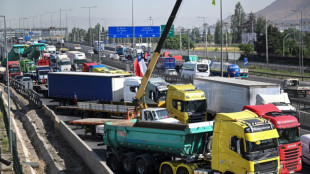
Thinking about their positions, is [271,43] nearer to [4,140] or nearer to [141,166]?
[4,140]

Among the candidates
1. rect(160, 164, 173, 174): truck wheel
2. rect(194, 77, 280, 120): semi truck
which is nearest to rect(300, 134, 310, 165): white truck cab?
rect(194, 77, 280, 120): semi truck

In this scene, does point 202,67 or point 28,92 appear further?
point 202,67

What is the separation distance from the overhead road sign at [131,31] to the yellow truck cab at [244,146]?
64.5m

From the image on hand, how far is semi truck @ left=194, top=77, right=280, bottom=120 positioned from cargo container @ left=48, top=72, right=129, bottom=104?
23.1 feet

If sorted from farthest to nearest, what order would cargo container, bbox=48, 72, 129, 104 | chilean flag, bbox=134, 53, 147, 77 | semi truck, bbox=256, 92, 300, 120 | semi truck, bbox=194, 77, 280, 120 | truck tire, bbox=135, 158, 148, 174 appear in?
chilean flag, bbox=134, 53, 147, 77, cargo container, bbox=48, 72, 129, 104, semi truck, bbox=194, 77, 280, 120, semi truck, bbox=256, 92, 300, 120, truck tire, bbox=135, 158, 148, 174

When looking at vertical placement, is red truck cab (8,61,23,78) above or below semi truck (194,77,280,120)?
above

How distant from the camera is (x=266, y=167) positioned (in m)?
15.2

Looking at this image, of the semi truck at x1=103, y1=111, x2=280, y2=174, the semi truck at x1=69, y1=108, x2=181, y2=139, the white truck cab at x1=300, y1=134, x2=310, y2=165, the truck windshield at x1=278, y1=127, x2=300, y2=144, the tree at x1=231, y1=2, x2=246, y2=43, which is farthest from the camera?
the tree at x1=231, y1=2, x2=246, y2=43

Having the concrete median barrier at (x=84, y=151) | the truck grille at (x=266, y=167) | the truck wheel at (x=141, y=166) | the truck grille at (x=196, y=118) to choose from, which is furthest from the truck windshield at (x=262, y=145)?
the truck grille at (x=196, y=118)

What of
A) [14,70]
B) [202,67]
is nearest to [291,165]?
[202,67]

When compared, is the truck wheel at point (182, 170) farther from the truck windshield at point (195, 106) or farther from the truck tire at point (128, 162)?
the truck windshield at point (195, 106)

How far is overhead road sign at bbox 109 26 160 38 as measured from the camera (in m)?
79.6

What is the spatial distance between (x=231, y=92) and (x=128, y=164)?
10432 millimetres

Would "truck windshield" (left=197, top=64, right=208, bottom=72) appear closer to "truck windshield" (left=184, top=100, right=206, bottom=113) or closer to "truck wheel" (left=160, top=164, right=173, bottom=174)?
"truck windshield" (left=184, top=100, right=206, bottom=113)
